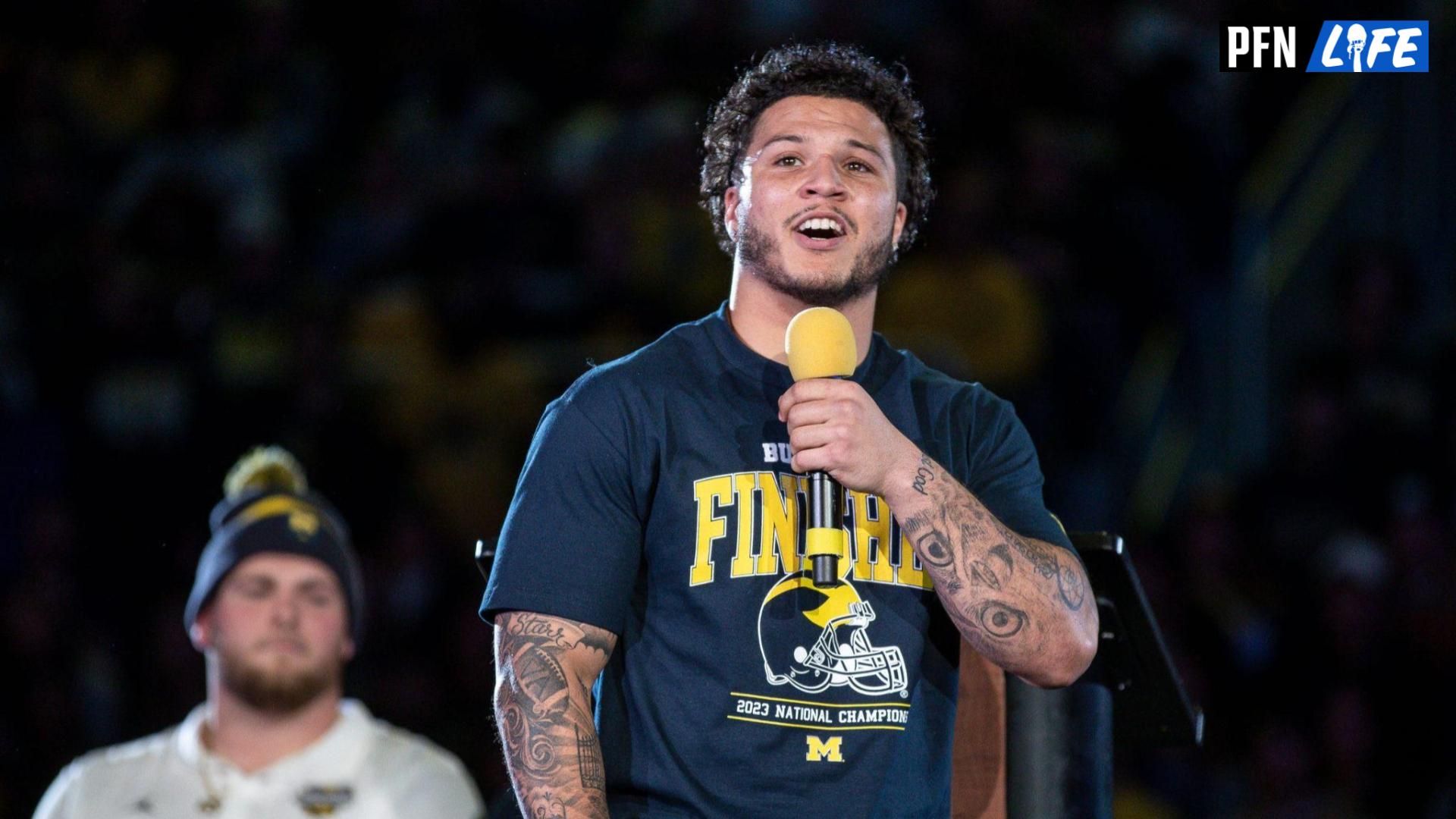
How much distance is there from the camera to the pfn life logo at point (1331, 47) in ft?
21.2

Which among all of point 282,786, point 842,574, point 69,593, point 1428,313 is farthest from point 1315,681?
point 69,593

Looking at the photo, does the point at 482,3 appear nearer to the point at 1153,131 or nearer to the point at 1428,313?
the point at 1153,131

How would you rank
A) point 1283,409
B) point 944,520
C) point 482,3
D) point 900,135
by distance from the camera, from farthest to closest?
point 482,3 → point 1283,409 → point 900,135 → point 944,520

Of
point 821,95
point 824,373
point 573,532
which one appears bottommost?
point 573,532

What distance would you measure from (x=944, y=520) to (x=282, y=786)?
2620 millimetres

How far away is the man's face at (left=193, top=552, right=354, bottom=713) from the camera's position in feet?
14.8

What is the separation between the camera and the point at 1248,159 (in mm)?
6980

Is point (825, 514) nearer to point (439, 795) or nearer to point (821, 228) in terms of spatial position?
point (821, 228)

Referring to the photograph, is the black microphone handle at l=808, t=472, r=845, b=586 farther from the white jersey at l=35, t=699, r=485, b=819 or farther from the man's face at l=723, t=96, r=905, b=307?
the white jersey at l=35, t=699, r=485, b=819

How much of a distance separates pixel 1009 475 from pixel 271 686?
2472 mm

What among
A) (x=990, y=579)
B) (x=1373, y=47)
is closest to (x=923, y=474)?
(x=990, y=579)

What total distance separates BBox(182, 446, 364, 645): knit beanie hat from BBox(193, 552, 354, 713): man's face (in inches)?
0.8

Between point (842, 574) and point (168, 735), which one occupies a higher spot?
point (842, 574)

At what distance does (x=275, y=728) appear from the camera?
453 cm
